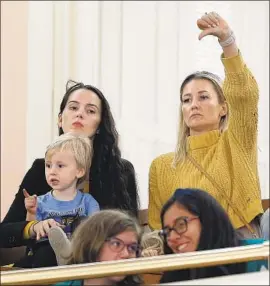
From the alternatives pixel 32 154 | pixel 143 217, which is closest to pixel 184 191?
pixel 143 217

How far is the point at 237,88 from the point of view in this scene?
4227mm

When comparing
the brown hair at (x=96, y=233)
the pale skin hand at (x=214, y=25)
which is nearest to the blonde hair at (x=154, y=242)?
the brown hair at (x=96, y=233)

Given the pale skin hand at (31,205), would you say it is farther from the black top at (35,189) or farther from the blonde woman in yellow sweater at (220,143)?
the blonde woman in yellow sweater at (220,143)

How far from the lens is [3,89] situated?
22.2 ft

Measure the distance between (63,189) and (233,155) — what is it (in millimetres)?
620

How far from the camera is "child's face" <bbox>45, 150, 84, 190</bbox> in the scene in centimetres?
439

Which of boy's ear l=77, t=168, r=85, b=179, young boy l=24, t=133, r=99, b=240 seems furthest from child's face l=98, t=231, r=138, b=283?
boy's ear l=77, t=168, r=85, b=179

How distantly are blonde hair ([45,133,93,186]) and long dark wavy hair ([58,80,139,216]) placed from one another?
0.25 feet

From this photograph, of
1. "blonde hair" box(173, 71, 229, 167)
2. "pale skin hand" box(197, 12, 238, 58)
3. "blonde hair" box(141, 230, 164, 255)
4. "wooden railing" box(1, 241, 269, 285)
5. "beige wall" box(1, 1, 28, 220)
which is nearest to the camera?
"wooden railing" box(1, 241, 269, 285)

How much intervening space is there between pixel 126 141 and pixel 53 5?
86cm

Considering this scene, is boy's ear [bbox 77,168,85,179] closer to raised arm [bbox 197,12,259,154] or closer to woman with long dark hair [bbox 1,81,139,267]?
woman with long dark hair [bbox 1,81,139,267]

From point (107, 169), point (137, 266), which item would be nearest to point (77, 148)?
point (107, 169)

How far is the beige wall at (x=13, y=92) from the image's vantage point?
666cm

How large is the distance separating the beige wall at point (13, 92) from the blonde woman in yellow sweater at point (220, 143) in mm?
2177
